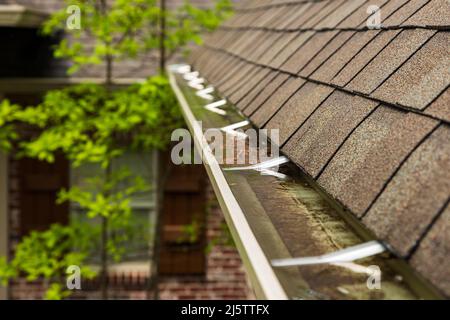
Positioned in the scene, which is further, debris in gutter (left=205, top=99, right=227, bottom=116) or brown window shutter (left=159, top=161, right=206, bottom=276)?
brown window shutter (left=159, top=161, right=206, bottom=276)

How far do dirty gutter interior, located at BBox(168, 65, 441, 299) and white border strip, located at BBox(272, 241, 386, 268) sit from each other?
1 cm

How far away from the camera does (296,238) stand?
193 cm

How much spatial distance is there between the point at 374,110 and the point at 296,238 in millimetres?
617

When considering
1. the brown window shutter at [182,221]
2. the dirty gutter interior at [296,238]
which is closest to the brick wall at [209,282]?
the brown window shutter at [182,221]

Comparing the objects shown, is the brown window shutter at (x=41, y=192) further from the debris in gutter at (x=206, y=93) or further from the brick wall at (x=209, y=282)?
the debris in gutter at (x=206, y=93)

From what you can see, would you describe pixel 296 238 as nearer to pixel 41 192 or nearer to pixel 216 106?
pixel 216 106

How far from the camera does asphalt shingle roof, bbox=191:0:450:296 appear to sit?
158 centimetres

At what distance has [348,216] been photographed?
6.77 feet

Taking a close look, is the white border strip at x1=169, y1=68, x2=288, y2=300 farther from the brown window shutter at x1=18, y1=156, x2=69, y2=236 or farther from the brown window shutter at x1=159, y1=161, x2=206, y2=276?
the brown window shutter at x1=18, y1=156, x2=69, y2=236

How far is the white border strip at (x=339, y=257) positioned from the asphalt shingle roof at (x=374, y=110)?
0.07 m

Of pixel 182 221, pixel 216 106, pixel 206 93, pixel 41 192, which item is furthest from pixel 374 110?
pixel 41 192

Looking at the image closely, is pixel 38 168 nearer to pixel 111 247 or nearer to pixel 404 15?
pixel 111 247

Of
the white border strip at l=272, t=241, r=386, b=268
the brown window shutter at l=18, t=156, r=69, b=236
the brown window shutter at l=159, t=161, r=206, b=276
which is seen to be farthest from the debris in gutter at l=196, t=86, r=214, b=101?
the brown window shutter at l=18, t=156, r=69, b=236

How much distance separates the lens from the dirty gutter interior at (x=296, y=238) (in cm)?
159
